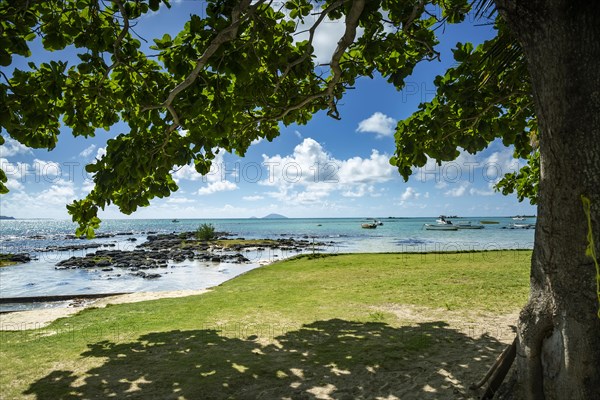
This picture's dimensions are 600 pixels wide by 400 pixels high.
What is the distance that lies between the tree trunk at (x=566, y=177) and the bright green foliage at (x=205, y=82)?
1.92 m

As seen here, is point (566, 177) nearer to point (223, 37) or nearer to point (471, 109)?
point (471, 109)

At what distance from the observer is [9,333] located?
363 inches

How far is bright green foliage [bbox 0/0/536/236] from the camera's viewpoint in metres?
4.68

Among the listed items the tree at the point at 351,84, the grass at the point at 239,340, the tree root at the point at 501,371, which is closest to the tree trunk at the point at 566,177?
the tree at the point at 351,84

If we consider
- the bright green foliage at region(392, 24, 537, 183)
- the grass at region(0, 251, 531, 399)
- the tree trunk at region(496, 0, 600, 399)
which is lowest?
the grass at region(0, 251, 531, 399)

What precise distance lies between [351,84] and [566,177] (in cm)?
510

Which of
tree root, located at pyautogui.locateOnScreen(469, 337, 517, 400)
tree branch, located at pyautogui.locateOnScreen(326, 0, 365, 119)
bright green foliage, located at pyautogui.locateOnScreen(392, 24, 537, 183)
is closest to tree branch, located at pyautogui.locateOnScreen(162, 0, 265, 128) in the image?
tree branch, located at pyautogui.locateOnScreen(326, 0, 365, 119)

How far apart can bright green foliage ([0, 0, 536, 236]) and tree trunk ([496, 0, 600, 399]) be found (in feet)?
6.30

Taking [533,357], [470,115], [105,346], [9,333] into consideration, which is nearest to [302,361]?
[533,357]

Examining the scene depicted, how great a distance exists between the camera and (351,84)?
24.4 ft

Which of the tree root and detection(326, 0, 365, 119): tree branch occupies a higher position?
detection(326, 0, 365, 119): tree branch

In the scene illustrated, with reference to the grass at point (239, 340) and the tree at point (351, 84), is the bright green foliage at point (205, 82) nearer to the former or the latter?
the tree at point (351, 84)

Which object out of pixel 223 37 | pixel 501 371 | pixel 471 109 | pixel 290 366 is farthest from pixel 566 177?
pixel 290 366

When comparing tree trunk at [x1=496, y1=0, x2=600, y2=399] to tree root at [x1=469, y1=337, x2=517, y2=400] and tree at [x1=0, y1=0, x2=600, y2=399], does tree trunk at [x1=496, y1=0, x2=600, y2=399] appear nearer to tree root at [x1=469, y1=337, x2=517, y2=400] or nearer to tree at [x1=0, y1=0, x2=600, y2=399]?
tree at [x1=0, y1=0, x2=600, y2=399]
